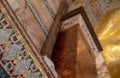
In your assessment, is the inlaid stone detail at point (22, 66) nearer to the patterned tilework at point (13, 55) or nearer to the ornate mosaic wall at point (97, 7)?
the patterned tilework at point (13, 55)

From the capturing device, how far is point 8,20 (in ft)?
6.31

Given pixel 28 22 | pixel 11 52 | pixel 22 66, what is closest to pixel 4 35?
pixel 11 52

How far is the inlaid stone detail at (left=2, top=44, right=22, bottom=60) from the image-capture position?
6.03 feet

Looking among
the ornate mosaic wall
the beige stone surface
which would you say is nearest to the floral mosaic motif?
the beige stone surface

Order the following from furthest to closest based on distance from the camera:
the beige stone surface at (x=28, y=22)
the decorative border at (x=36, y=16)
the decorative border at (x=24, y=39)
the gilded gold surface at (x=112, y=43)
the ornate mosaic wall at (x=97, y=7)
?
the gilded gold surface at (x=112, y=43) < the ornate mosaic wall at (x=97, y=7) < the decorative border at (x=36, y=16) < the beige stone surface at (x=28, y=22) < the decorative border at (x=24, y=39)

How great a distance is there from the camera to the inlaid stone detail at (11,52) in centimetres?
184

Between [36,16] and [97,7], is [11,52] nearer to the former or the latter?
[36,16]

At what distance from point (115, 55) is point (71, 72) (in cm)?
231

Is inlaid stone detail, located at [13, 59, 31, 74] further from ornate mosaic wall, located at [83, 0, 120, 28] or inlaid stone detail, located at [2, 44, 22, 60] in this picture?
ornate mosaic wall, located at [83, 0, 120, 28]

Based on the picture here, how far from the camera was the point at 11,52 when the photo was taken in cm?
186

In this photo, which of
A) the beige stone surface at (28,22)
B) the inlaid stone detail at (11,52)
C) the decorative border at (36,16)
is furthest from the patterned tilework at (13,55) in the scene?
the decorative border at (36,16)

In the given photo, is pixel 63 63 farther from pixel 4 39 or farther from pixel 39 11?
pixel 4 39

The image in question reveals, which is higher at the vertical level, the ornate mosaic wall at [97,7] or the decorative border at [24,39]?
the decorative border at [24,39]

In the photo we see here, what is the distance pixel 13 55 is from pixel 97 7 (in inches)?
104
